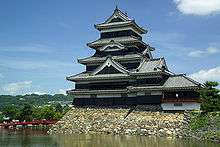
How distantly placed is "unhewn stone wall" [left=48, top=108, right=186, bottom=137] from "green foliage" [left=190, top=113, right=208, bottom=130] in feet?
3.39

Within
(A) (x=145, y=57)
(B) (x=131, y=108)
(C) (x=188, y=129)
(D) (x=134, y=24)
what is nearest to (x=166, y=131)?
(C) (x=188, y=129)

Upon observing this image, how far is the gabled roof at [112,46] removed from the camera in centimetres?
4978

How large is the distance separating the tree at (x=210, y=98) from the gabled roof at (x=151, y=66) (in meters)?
7.28

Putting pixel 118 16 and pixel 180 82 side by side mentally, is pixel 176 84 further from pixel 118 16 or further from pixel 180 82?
pixel 118 16

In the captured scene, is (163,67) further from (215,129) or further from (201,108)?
(215,129)

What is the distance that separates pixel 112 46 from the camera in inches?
1996

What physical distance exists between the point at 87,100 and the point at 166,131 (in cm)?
1473

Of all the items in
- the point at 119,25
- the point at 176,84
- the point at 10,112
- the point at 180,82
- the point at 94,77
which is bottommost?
the point at 10,112

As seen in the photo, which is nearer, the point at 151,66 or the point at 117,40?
the point at 151,66

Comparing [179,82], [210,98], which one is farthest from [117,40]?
[210,98]

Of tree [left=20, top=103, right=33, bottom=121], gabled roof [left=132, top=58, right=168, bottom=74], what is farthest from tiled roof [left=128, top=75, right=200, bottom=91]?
tree [left=20, top=103, right=33, bottom=121]

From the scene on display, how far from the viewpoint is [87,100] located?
4972 centimetres

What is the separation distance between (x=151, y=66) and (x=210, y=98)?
9.98 m

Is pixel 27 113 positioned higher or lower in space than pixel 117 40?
lower
